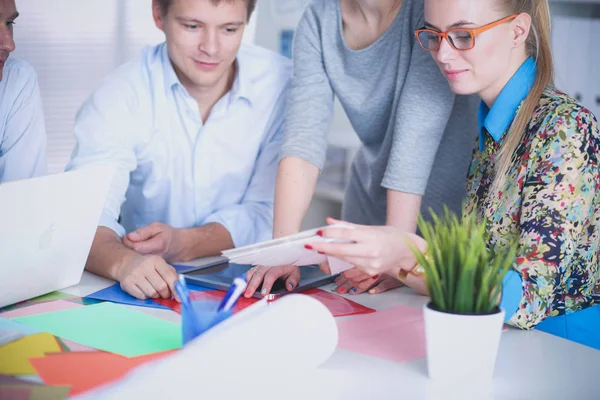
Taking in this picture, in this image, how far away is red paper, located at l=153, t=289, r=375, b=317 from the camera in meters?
1.23

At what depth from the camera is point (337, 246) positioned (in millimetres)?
1011

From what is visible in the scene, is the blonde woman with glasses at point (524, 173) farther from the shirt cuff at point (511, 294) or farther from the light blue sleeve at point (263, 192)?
the light blue sleeve at point (263, 192)

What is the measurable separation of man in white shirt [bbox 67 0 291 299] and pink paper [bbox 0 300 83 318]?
0.36m

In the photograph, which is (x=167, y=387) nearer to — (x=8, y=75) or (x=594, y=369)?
(x=594, y=369)

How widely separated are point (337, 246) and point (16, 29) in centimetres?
157

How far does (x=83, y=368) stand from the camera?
0.96 m

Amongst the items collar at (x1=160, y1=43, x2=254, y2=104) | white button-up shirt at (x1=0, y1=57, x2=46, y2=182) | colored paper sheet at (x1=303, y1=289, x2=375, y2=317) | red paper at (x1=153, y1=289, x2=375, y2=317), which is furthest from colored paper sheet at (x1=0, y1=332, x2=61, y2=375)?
collar at (x1=160, y1=43, x2=254, y2=104)

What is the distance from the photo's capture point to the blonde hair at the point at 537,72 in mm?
1321

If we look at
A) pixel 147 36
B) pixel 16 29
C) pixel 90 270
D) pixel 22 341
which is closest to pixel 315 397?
pixel 22 341

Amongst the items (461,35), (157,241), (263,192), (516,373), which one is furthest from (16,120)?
(516,373)

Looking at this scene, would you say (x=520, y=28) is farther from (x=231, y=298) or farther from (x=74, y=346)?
(x=74, y=346)

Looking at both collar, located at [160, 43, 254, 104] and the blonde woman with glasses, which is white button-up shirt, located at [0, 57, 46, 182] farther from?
the blonde woman with glasses

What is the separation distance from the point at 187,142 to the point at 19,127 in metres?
0.43

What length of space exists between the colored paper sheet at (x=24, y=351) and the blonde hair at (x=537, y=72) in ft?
2.68
